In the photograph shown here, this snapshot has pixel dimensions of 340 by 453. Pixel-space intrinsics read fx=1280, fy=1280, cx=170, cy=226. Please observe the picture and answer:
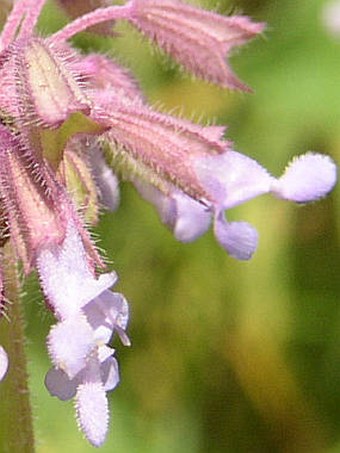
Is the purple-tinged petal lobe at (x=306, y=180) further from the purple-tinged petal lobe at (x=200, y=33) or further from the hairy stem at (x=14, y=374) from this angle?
the hairy stem at (x=14, y=374)

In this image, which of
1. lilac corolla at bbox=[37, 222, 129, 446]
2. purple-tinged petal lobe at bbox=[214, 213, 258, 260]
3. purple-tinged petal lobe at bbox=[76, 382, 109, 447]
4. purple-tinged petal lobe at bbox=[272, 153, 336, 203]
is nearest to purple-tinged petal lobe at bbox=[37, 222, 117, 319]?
lilac corolla at bbox=[37, 222, 129, 446]

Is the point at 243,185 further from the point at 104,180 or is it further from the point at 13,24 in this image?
the point at 13,24

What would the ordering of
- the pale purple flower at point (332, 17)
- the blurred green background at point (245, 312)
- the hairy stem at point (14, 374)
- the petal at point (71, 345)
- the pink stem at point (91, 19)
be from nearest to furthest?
the petal at point (71, 345), the hairy stem at point (14, 374), the pink stem at point (91, 19), the blurred green background at point (245, 312), the pale purple flower at point (332, 17)

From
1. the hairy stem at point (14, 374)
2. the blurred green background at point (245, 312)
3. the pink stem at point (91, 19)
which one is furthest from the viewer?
the blurred green background at point (245, 312)

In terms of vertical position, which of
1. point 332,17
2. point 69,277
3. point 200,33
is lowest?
point 332,17

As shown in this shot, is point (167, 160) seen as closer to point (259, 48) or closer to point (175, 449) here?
point (175, 449)

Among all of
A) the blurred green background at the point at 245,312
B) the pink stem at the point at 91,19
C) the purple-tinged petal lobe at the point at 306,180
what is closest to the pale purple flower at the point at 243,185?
the purple-tinged petal lobe at the point at 306,180

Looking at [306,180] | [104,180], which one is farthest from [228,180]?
[104,180]
